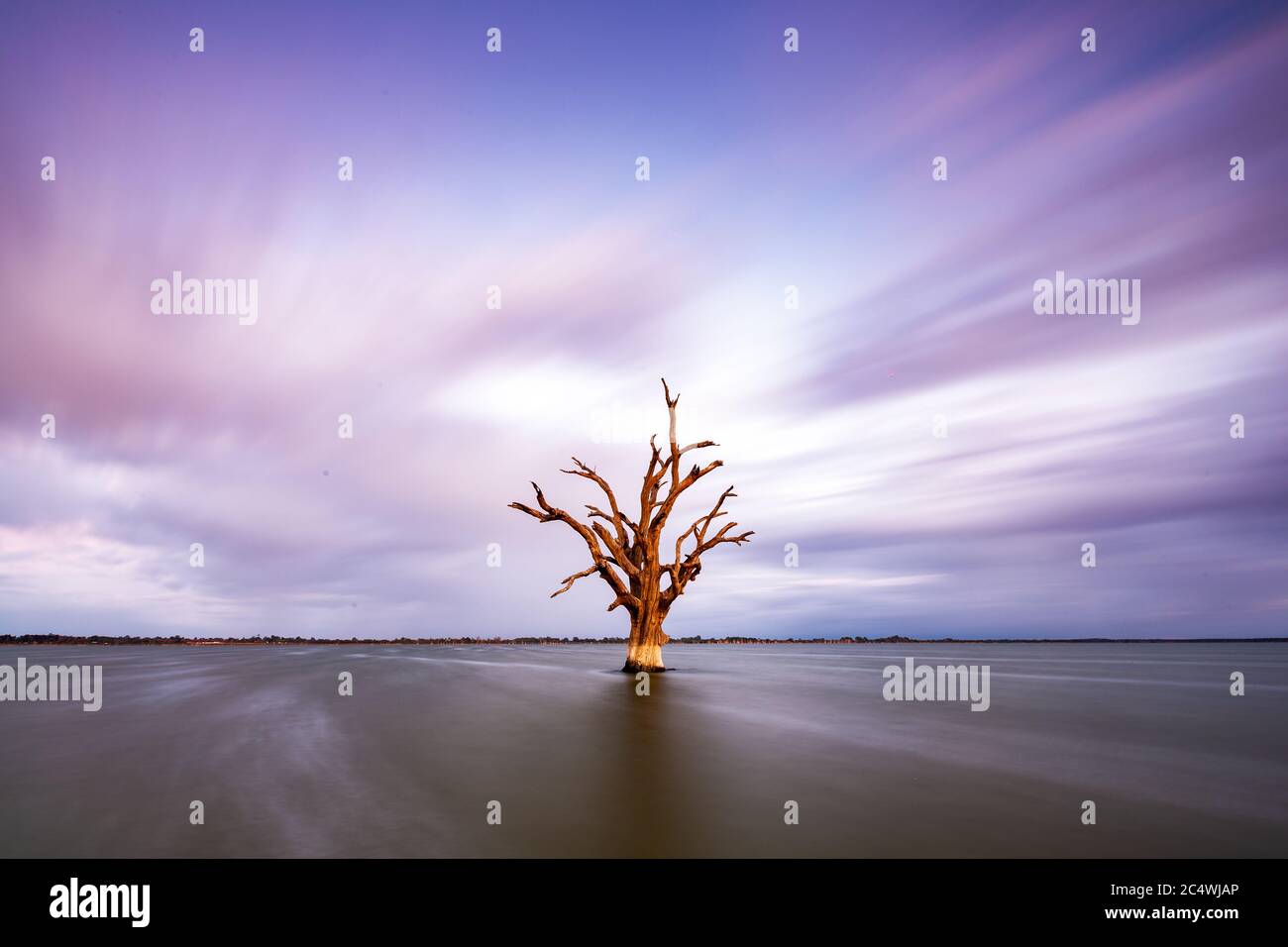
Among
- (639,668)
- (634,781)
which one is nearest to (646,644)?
(639,668)

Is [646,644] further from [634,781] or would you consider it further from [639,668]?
[634,781]

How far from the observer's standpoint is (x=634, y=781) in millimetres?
9516

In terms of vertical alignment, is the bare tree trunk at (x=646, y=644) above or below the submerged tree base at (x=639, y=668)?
above

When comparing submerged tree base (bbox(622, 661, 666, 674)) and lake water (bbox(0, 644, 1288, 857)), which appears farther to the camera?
submerged tree base (bbox(622, 661, 666, 674))

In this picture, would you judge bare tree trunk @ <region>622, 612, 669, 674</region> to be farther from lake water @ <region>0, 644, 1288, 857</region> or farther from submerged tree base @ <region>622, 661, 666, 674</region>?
lake water @ <region>0, 644, 1288, 857</region>

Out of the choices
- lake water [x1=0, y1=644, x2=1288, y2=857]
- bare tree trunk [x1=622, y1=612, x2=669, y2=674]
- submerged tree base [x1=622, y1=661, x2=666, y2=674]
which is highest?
lake water [x1=0, y1=644, x2=1288, y2=857]

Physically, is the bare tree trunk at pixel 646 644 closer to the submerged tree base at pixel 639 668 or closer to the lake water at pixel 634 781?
the submerged tree base at pixel 639 668

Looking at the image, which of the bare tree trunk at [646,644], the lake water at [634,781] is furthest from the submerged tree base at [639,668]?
the lake water at [634,781]

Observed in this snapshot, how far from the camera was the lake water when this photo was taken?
693cm

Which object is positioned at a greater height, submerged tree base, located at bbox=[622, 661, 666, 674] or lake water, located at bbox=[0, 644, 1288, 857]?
lake water, located at bbox=[0, 644, 1288, 857]

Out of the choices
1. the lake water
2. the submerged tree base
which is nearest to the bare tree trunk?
the submerged tree base

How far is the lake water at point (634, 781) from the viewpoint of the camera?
6.93m
